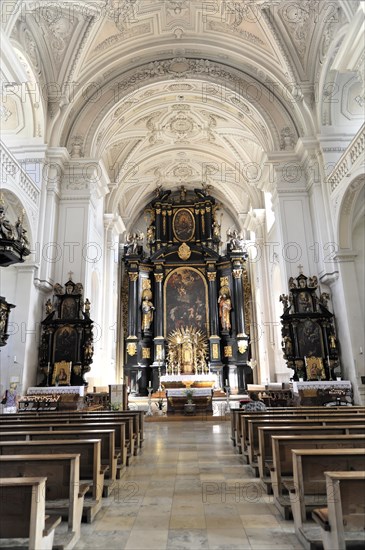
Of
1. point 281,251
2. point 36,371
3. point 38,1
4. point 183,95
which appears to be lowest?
point 36,371

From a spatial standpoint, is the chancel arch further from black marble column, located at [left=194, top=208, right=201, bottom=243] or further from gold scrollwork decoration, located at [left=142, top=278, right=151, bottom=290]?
black marble column, located at [left=194, top=208, right=201, bottom=243]

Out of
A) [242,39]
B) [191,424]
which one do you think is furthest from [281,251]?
[242,39]

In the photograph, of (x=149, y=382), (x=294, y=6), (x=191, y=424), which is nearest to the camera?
(x=191, y=424)

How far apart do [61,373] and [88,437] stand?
773cm

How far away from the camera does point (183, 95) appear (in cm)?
1537

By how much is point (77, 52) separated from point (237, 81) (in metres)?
5.78

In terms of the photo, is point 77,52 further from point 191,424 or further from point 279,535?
point 279,535

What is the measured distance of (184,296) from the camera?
67.7 feet

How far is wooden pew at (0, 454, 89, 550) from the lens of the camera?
278cm

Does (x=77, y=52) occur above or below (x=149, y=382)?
above

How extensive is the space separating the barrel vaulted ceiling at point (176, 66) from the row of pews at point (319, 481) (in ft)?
34.8

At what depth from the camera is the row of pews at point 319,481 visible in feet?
7.48

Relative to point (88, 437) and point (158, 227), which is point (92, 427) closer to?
point (88, 437)

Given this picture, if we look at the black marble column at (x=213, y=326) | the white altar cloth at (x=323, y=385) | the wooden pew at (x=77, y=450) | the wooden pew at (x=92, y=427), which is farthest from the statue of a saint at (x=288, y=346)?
the wooden pew at (x=77, y=450)
